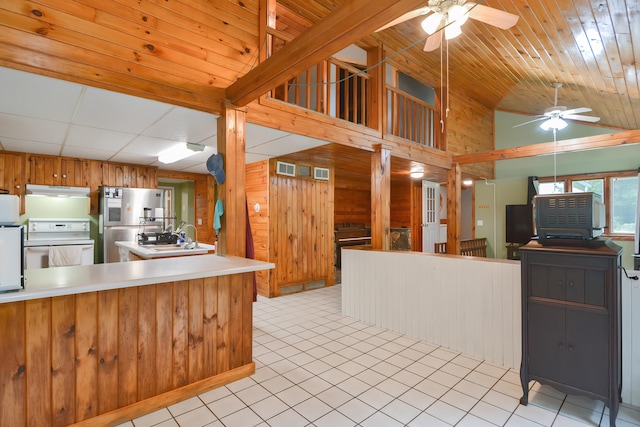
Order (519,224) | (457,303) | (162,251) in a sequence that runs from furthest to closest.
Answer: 1. (519,224)
2. (162,251)
3. (457,303)

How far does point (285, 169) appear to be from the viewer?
204 inches

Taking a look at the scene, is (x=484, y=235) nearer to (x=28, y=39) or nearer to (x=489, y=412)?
(x=489, y=412)

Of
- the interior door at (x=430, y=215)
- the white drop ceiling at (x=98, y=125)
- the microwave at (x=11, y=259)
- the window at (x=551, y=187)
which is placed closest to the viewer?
the microwave at (x=11, y=259)

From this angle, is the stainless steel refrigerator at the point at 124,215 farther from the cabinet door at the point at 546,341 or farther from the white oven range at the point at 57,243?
the cabinet door at the point at 546,341

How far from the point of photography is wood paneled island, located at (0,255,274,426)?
1.71 m

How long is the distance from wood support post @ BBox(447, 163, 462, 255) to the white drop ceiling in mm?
3414

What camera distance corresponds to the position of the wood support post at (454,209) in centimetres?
611

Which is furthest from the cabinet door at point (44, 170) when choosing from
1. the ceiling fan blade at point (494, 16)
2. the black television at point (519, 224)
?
the black television at point (519, 224)

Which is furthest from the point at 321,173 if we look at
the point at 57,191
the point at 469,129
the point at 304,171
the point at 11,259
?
the point at 11,259

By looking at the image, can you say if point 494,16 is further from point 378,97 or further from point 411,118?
point 411,118

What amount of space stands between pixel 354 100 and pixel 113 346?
4025 mm

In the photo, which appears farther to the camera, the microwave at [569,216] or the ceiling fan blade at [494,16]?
the ceiling fan blade at [494,16]

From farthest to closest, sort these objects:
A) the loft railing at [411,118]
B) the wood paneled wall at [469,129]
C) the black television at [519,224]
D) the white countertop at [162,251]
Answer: the black television at [519,224], the wood paneled wall at [469,129], the loft railing at [411,118], the white countertop at [162,251]

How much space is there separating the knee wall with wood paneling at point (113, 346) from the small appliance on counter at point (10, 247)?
0.17 meters
